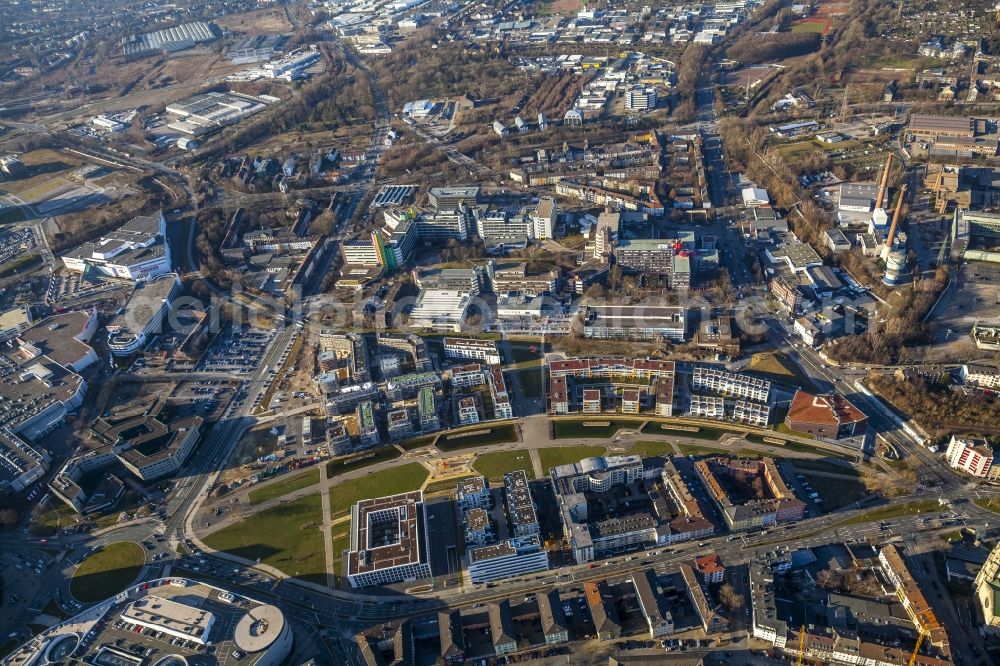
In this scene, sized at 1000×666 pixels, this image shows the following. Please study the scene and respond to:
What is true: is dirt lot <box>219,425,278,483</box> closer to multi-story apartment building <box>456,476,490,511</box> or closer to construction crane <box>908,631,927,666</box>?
multi-story apartment building <box>456,476,490,511</box>

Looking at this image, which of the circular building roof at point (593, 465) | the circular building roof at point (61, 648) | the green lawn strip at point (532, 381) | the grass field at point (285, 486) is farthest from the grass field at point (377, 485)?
the circular building roof at point (61, 648)

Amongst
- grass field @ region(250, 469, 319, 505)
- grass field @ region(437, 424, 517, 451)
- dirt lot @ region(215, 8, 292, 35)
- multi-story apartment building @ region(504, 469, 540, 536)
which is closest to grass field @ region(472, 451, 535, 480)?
grass field @ region(437, 424, 517, 451)

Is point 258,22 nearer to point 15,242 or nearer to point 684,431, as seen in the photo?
point 15,242

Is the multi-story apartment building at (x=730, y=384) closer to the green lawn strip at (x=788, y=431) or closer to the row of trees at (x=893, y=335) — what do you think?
the green lawn strip at (x=788, y=431)

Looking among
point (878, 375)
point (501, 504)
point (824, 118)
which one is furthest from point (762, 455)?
point (824, 118)

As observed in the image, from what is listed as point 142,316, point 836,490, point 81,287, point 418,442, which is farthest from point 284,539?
point 81,287

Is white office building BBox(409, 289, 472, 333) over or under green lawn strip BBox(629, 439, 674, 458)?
over
